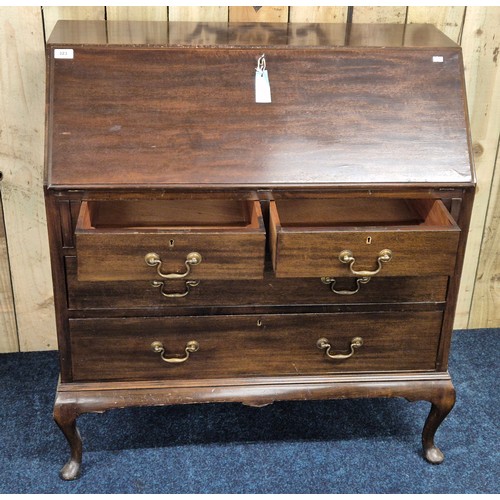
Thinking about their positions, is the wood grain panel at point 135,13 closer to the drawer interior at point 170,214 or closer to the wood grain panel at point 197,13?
the wood grain panel at point 197,13

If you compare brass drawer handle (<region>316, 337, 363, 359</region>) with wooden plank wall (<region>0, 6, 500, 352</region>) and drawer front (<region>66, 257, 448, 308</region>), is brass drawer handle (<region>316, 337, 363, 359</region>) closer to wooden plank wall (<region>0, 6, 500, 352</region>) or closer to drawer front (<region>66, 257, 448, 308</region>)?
drawer front (<region>66, 257, 448, 308</region>)

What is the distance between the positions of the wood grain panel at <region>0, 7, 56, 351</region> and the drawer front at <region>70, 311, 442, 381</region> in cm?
57

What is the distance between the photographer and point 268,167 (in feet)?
5.62

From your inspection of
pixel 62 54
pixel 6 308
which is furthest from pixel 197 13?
pixel 6 308

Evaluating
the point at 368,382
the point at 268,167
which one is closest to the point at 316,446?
the point at 368,382

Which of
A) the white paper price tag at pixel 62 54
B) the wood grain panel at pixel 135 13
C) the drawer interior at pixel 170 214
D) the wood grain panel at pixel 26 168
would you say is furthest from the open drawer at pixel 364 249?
the wood grain panel at pixel 26 168

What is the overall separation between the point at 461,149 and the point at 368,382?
613 mm

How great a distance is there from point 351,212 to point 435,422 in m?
0.60

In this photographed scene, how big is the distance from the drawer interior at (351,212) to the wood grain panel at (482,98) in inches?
19.5

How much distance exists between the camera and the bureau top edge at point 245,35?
5.90 ft

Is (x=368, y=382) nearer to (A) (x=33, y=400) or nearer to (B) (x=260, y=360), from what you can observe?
(B) (x=260, y=360)

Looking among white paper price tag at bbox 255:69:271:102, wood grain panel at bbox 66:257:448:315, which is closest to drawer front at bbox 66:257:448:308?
wood grain panel at bbox 66:257:448:315

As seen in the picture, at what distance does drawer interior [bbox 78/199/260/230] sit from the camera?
184cm

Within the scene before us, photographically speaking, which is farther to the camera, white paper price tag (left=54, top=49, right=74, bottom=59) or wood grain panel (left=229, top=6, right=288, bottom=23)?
wood grain panel (left=229, top=6, right=288, bottom=23)
